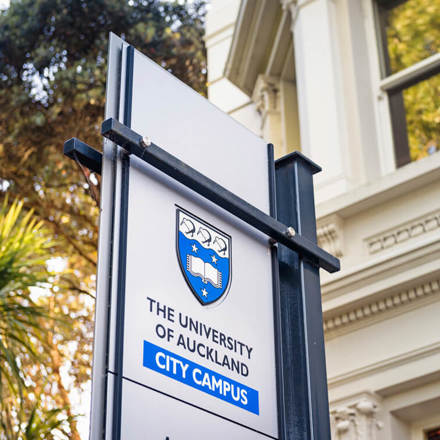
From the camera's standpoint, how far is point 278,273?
156 inches

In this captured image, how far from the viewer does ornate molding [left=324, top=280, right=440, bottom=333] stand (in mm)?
7328

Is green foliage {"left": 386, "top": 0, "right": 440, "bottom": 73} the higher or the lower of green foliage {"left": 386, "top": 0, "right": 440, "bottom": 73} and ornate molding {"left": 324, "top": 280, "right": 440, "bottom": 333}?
the higher

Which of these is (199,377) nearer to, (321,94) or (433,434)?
(433,434)

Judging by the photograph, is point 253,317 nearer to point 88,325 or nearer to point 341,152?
point 341,152

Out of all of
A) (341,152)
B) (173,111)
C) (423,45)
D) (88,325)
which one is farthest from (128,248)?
(88,325)

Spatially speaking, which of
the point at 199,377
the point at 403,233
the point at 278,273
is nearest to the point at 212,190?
the point at 278,273

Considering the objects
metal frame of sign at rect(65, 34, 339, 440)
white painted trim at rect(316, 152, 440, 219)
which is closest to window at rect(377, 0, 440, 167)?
white painted trim at rect(316, 152, 440, 219)

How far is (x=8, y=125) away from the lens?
16453 millimetres

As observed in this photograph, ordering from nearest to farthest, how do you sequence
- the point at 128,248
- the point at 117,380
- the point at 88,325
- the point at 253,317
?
the point at 117,380
the point at 128,248
the point at 253,317
the point at 88,325

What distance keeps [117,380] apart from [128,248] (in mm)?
475

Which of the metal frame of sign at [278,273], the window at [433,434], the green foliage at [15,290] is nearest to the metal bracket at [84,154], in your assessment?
the metal frame of sign at [278,273]

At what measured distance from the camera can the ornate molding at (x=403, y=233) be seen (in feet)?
25.3

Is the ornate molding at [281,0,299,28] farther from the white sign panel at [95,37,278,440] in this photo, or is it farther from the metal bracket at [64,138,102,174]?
the metal bracket at [64,138,102,174]

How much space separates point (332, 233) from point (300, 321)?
428cm
